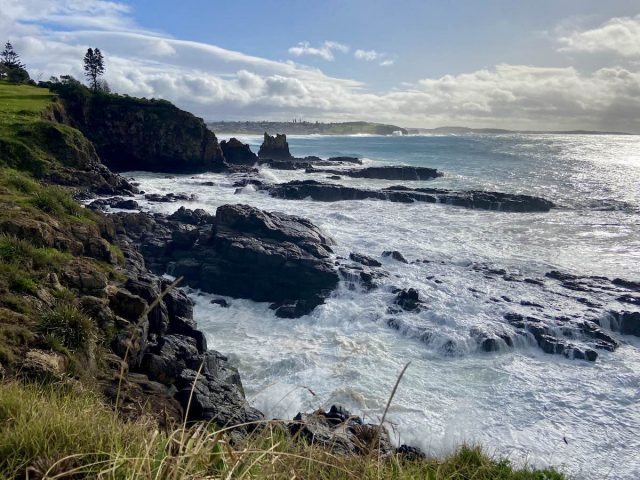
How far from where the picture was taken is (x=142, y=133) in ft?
158

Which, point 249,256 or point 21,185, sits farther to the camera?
point 249,256

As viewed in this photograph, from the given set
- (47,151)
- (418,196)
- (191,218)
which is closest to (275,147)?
(418,196)

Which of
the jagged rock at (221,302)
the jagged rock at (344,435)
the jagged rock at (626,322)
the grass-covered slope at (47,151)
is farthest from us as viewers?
the grass-covered slope at (47,151)

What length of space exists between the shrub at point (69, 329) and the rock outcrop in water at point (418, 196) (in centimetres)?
3086

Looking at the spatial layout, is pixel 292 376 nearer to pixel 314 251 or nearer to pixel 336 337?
pixel 336 337

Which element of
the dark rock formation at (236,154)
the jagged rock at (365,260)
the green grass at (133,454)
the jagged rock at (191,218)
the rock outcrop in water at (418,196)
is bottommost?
the jagged rock at (365,260)

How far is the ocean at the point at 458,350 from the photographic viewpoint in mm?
11297

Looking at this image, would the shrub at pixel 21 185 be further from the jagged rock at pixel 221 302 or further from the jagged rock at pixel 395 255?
the jagged rock at pixel 395 255

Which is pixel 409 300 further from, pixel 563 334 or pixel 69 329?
pixel 69 329

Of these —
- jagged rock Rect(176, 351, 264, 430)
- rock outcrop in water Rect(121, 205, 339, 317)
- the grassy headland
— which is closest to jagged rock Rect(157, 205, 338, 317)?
rock outcrop in water Rect(121, 205, 339, 317)

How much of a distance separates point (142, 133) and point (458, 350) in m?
42.3

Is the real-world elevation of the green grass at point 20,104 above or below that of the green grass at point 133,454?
A: above

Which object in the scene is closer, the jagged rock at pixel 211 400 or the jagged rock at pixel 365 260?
the jagged rock at pixel 211 400

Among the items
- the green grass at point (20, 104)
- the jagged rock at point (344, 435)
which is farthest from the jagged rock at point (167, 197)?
the jagged rock at point (344, 435)
